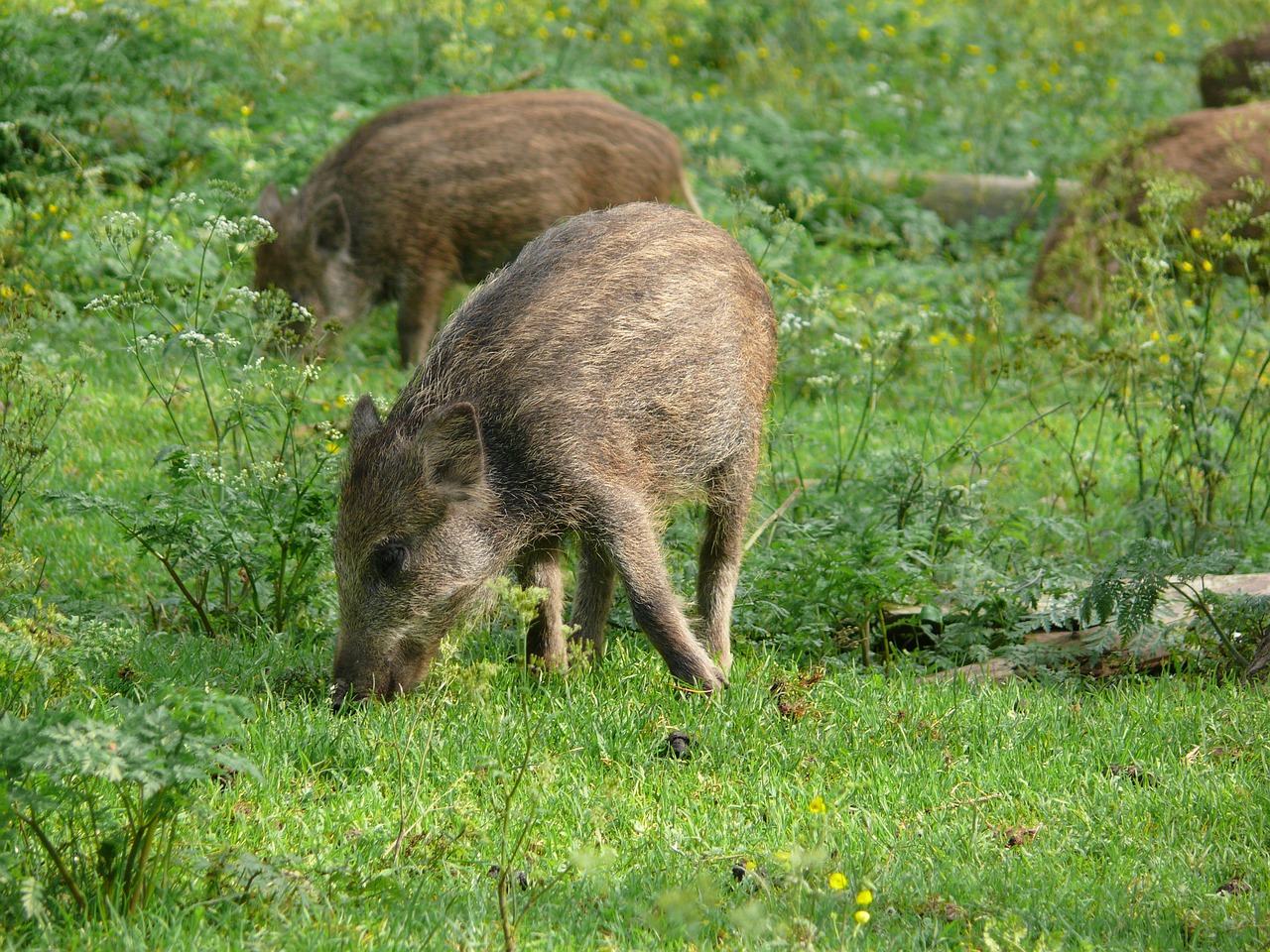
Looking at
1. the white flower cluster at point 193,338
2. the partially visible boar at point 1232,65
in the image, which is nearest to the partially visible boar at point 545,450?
the white flower cluster at point 193,338

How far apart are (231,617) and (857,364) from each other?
180 inches

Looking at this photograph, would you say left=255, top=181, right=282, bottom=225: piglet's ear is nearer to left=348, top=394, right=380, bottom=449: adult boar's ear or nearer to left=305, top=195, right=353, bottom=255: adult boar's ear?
left=305, top=195, right=353, bottom=255: adult boar's ear

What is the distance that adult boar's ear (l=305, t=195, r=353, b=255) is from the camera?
9414mm

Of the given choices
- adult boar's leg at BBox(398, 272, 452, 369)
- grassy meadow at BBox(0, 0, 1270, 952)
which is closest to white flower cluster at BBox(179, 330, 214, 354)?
grassy meadow at BBox(0, 0, 1270, 952)

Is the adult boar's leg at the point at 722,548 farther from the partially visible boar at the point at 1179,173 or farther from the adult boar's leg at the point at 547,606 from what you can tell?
the partially visible boar at the point at 1179,173

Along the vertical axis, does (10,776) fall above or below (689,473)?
above

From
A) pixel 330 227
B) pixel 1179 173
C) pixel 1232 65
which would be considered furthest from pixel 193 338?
pixel 1232 65

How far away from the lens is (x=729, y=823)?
4.27m

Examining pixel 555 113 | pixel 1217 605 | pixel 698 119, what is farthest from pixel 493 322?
pixel 698 119

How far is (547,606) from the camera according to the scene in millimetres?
5508

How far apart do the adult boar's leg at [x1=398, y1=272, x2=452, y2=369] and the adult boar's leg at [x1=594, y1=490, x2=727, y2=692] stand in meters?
4.97

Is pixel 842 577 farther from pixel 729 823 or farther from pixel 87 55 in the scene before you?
pixel 87 55

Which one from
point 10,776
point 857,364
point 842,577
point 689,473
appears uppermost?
point 10,776

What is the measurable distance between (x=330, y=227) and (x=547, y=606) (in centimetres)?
486
